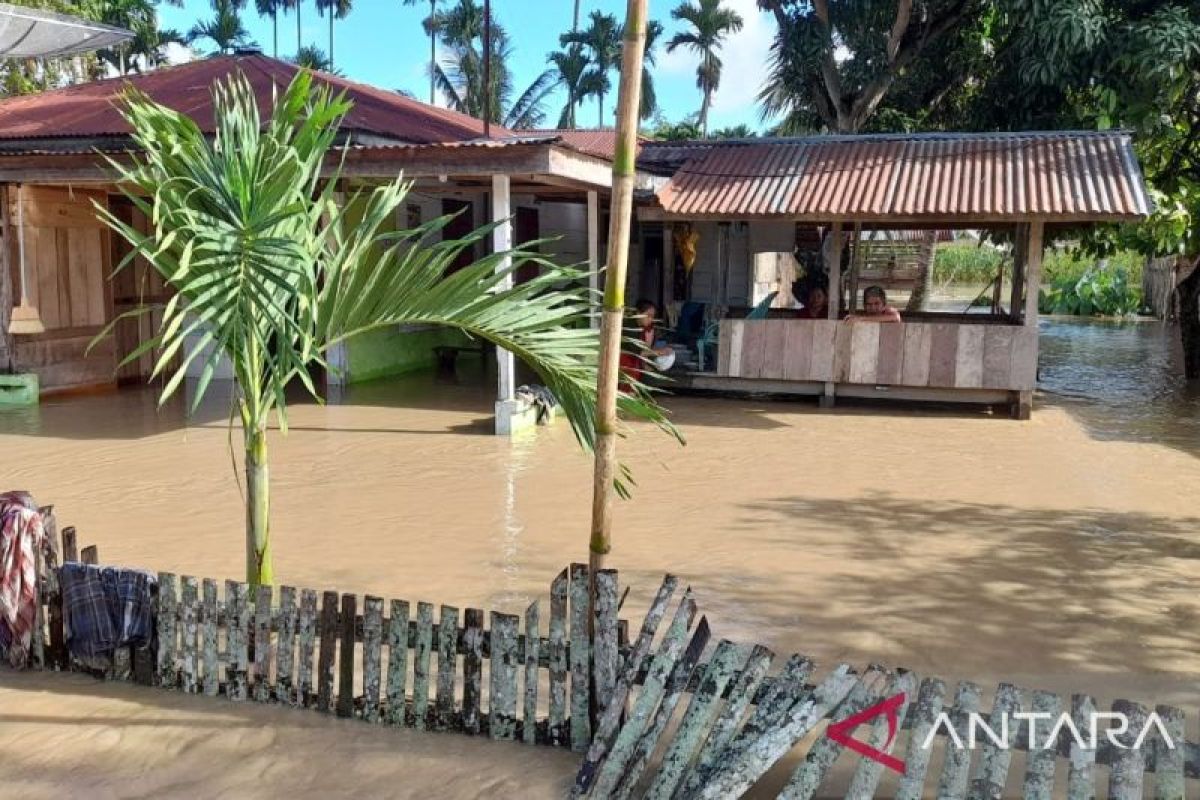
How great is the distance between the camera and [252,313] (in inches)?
150

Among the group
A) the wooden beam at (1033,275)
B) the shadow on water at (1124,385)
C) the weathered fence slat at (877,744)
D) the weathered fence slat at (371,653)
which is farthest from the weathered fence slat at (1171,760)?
the wooden beam at (1033,275)

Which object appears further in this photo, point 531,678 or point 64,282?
point 64,282

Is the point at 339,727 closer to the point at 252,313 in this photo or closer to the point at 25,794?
the point at 25,794

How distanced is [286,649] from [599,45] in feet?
138

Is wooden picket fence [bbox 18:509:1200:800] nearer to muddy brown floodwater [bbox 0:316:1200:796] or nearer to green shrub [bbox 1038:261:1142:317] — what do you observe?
muddy brown floodwater [bbox 0:316:1200:796]

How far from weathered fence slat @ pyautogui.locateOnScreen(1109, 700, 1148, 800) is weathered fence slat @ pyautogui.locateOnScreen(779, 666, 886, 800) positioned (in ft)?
2.03

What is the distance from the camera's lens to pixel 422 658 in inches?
149

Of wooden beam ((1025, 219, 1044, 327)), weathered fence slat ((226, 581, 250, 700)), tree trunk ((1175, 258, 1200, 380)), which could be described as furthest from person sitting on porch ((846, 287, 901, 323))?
weathered fence slat ((226, 581, 250, 700))

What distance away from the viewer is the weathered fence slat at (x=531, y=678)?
364 cm

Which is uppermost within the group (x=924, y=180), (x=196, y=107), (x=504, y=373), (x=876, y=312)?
(x=196, y=107)


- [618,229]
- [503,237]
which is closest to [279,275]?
[618,229]

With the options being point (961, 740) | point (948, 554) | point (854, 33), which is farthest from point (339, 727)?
point (854, 33)

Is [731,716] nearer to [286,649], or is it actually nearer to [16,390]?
[286,649]

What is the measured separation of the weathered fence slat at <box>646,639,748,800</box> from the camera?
10.4ft
